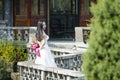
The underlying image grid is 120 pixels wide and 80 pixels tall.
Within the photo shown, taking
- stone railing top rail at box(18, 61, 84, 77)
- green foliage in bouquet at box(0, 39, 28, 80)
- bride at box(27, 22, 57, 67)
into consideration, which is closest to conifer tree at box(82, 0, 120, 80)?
stone railing top rail at box(18, 61, 84, 77)

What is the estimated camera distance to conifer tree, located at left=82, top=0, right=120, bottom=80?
13.2 ft

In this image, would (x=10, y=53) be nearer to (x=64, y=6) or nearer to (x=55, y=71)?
(x=55, y=71)

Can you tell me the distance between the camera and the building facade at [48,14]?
1850cm

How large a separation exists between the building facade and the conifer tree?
46.5ft

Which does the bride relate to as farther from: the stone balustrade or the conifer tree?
the conifer tree

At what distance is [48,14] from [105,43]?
14.8 metres

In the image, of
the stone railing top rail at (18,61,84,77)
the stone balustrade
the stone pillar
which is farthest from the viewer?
the stone pillar

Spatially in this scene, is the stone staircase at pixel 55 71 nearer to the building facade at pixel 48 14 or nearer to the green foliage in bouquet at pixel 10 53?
the green foliage in bouquet at pixel 10 53

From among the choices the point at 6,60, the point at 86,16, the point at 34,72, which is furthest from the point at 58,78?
the point at 86,16

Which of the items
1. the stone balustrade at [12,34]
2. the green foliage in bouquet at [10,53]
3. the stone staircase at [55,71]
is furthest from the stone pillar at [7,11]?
the stone staircase at [55,71]

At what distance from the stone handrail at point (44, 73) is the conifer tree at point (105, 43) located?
88.5 inches

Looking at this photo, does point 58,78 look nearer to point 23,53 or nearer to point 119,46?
point 119,46

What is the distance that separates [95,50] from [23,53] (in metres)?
9.69

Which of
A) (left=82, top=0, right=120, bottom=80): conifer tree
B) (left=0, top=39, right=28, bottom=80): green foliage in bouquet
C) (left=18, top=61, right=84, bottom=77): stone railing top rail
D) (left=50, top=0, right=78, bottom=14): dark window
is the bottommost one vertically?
(left=0, top=39, right=28, bottom=80): green foliage in bouquet
